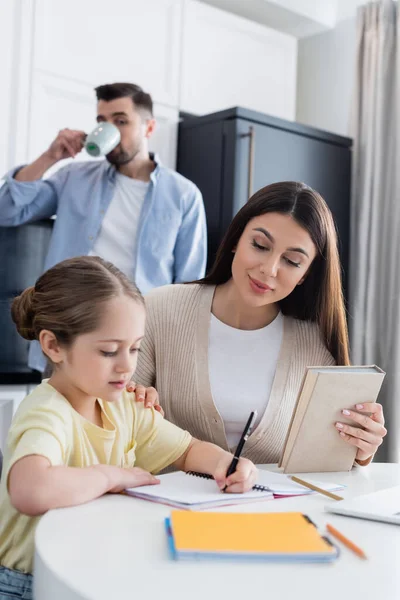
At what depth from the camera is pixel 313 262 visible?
1.63 m

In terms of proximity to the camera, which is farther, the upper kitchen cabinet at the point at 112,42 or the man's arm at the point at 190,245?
the upper kitchen cabinet at the point at 112,42

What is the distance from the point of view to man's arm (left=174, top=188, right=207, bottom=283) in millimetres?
2525

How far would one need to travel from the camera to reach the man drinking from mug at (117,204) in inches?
95.2

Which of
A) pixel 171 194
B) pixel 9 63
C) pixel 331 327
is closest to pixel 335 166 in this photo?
pixel 171 194

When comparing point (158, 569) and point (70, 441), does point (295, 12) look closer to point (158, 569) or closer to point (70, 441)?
point (70, 441)

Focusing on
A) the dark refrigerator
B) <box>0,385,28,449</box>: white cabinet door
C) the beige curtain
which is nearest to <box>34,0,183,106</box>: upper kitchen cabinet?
the dark refrigerator

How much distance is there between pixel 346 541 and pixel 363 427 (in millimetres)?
493

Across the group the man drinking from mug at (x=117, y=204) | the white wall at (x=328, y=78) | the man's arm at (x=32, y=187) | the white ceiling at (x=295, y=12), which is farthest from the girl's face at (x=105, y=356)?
the white wall at (x=328, y=78)

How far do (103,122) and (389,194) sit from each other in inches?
57.5

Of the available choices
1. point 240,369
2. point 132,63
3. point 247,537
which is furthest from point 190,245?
point 247,537

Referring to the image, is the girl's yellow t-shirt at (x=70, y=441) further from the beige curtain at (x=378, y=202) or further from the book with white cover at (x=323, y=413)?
the beige curtain at (x=378, y=202)

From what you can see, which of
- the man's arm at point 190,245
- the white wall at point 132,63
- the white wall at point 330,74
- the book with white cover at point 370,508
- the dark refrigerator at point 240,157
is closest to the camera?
the book with white cover at point 370,508

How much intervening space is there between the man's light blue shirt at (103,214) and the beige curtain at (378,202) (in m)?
1.05

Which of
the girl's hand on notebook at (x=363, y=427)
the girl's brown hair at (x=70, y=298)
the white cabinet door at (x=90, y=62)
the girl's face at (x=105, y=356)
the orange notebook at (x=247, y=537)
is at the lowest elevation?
the orange notebook at (x=247, y=537)
